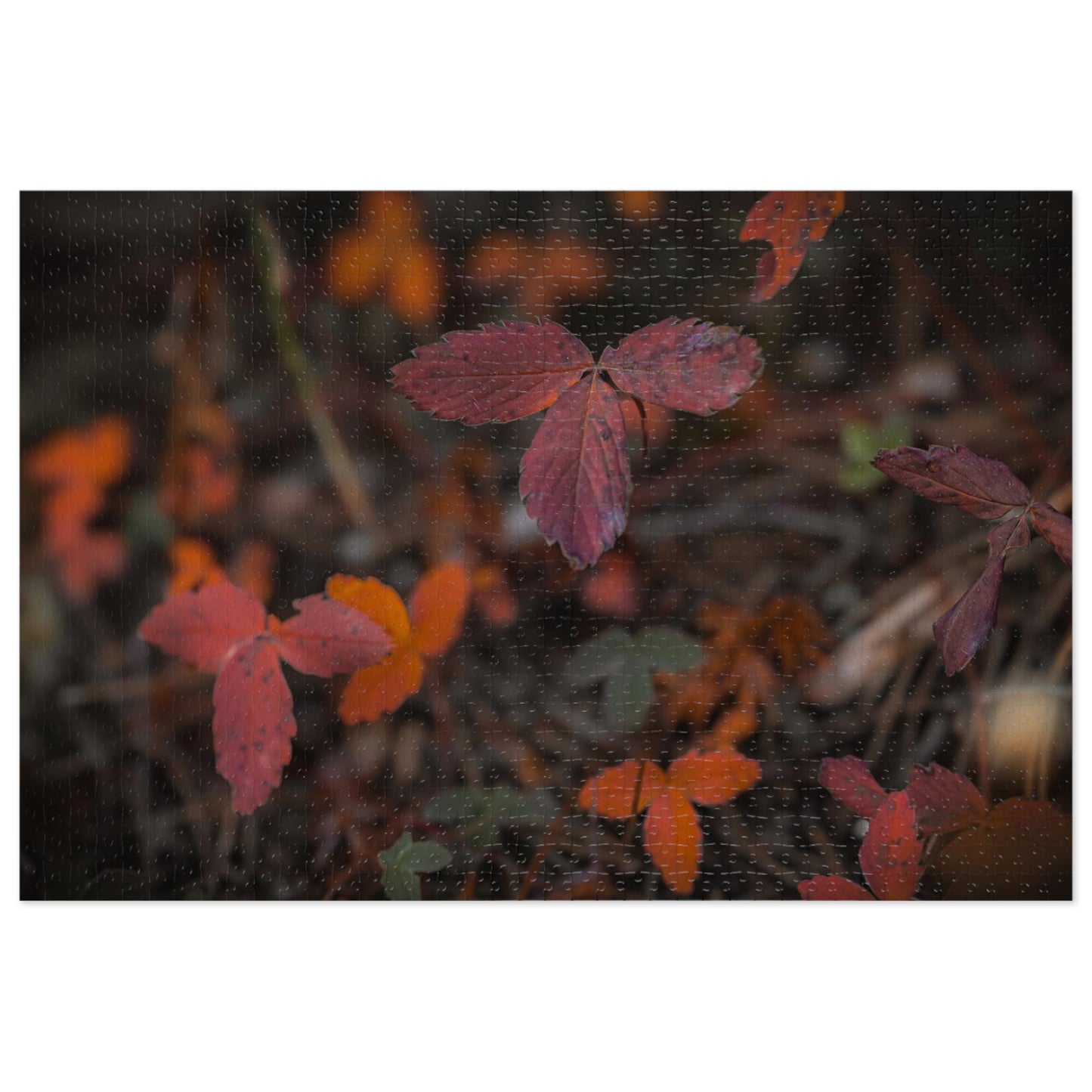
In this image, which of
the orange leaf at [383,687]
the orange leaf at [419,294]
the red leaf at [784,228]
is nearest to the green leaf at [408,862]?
the orange leaf at [383,687]

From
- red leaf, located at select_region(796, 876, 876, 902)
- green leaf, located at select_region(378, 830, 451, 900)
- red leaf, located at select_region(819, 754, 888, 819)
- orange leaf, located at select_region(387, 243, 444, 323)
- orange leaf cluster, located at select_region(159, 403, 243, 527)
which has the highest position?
orange leaf, located at select_region(387, 243, 444, 323)

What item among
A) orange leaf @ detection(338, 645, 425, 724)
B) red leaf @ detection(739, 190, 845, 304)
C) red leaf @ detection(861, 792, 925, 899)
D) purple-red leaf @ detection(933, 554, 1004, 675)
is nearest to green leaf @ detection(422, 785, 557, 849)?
orange leaf @ detection(338, 645, 425, 724)

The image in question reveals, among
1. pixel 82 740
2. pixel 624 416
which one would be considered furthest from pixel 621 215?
pixel 82 740

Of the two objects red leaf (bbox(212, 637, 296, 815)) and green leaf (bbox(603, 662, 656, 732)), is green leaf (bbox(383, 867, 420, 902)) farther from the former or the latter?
green leaf (bbox(603, 662, 656, 732))

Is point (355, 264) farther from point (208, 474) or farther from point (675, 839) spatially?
point (675, 839)

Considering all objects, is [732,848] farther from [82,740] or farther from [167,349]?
[167,349]

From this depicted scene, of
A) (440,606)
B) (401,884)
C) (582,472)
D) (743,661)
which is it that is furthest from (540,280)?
(401,884)
